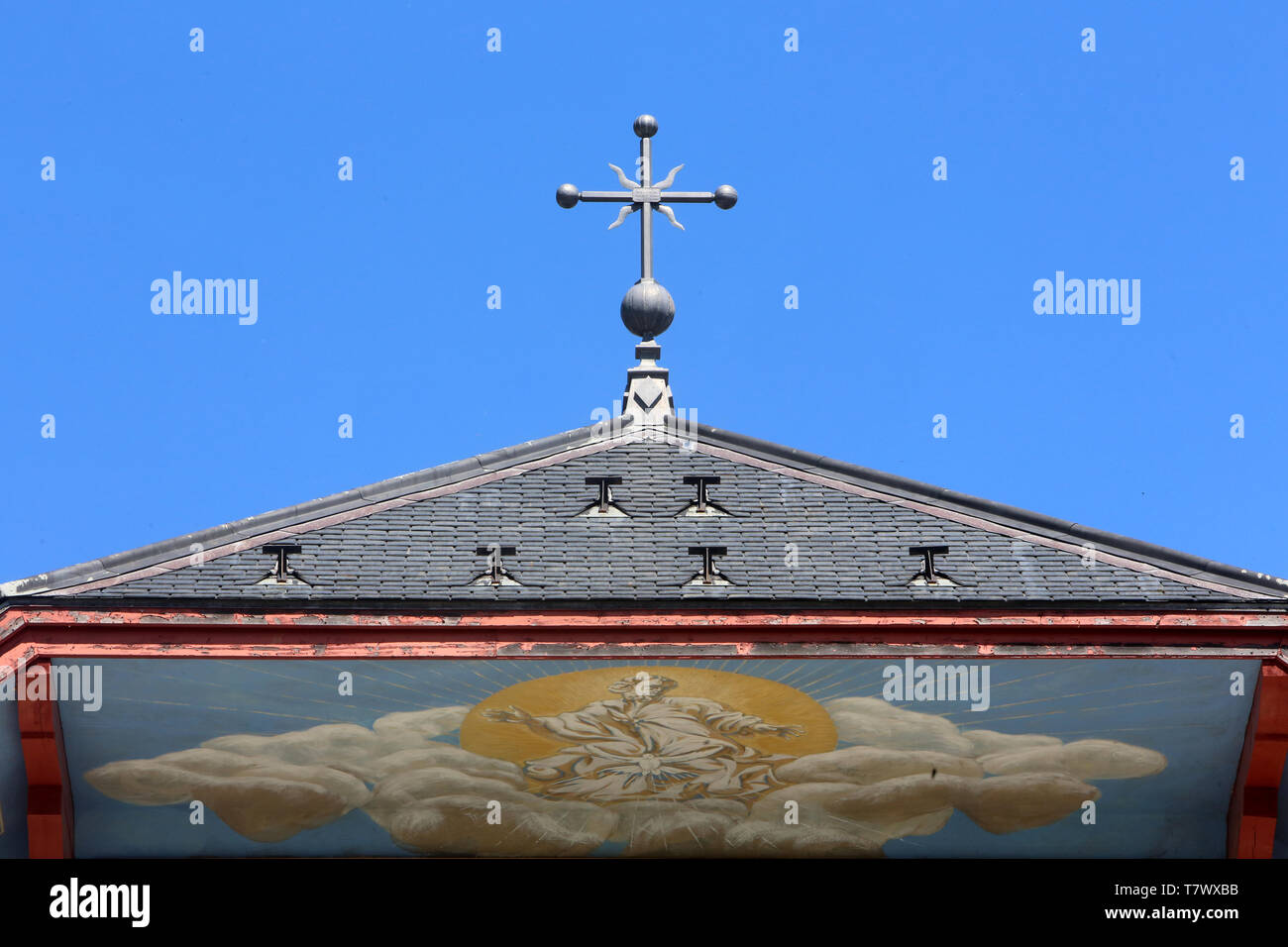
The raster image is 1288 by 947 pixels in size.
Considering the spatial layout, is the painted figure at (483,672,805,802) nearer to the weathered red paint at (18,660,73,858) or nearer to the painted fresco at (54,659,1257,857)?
the painted fresco at (54,659,1257,857)

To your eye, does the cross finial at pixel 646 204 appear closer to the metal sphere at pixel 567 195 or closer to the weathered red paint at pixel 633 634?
the metal sphere at pixel 567 195

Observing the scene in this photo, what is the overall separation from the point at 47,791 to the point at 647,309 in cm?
689

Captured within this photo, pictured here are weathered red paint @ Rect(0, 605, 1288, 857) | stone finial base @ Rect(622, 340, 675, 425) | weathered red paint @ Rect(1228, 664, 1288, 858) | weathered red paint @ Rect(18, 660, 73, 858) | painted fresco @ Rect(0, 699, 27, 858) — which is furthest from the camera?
stone finial base @ Rect(622, 340, 675, 425)

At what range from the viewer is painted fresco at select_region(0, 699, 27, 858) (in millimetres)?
15805

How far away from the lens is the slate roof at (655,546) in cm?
1565

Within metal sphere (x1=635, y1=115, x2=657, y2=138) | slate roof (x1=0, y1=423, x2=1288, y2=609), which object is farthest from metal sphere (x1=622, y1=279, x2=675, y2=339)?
slate roof (x1=0, y1=423, x2=1288, y2=609)

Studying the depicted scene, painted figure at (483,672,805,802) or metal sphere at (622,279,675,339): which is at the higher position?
metal sphere at (622,279,675,339)

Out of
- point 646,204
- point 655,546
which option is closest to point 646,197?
point 646,204

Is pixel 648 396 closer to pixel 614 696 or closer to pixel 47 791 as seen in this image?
pixel 614 696

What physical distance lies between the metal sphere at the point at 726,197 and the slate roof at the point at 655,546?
10.9 ft

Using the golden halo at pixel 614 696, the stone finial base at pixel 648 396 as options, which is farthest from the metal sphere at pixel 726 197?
the golden halo at pixel 614 696

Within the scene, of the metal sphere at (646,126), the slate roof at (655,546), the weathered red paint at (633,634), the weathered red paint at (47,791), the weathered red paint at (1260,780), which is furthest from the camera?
the metal sphere at (646,126)
